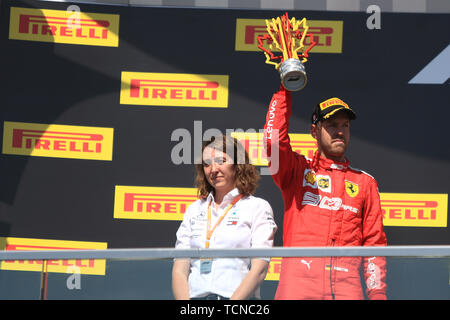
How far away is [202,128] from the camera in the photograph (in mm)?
3305

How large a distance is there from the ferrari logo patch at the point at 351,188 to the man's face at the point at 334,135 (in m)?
0.13

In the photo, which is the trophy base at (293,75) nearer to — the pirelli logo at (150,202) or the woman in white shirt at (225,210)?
the woman in white shirt at (225,210)

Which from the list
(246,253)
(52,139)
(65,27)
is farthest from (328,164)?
(65,27)

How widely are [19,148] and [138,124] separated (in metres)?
0.73

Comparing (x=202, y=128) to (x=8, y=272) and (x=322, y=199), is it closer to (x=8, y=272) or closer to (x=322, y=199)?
(x=322, y=199)

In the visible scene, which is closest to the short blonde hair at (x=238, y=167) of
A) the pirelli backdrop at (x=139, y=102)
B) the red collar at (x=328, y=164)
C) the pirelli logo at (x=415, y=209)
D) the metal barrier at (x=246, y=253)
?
the red collar at (x=328, y=164)

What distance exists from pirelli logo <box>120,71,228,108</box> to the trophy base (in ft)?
3.93

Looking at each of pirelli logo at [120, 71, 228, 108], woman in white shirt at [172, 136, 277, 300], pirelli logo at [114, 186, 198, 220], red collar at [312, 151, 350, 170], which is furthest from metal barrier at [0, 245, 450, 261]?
pirelli logo at [120, 71, 228, 108]

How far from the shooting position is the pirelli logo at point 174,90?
3.30m

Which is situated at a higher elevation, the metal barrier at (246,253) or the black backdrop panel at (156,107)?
the black backdrop panel at (156,107)

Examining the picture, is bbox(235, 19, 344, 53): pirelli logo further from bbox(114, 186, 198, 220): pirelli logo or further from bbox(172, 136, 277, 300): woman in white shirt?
bbox(172, 136, 277, 300): woman in white shirt

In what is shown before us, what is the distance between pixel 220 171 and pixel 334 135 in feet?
1.70

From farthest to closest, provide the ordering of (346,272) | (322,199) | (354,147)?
(354,147), (322,199), (346,272)

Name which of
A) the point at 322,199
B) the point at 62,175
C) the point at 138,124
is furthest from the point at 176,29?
the point at 322,199
